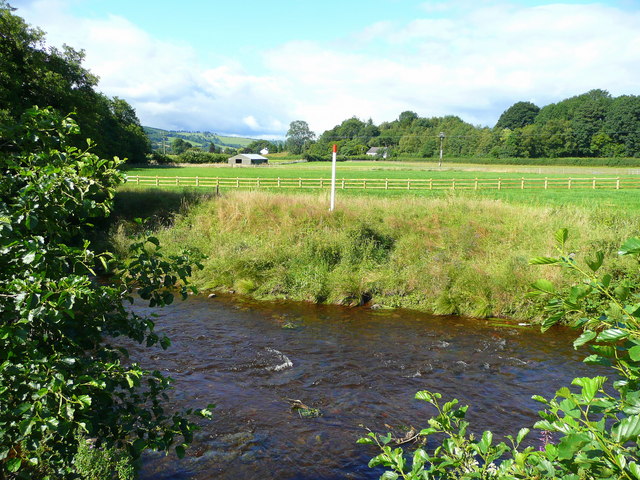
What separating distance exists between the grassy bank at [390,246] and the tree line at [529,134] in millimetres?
61752

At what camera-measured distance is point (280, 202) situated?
19.3 m

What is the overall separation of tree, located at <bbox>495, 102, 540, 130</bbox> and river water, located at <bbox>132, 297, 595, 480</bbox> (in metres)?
127

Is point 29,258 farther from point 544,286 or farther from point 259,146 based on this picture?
point 259,146

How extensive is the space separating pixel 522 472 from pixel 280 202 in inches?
689

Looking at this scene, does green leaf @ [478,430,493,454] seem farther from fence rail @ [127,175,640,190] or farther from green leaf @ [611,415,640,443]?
fence rail @ [127,175,640,190]

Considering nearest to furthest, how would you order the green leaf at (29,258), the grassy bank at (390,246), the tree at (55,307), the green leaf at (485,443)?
1. the green leaf at (485,443)
2. the tree at (55,307)
3. the green leaf at (29,258)
4. the grassy bank at (390,246)

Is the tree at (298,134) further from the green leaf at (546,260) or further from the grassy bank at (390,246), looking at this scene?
the green leaf at (546,260)

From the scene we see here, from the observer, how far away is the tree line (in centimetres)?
9481

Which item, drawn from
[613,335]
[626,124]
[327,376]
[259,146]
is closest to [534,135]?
[626,124]

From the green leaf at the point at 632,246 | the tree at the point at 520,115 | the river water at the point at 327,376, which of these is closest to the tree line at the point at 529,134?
the tree at the point at 520,115

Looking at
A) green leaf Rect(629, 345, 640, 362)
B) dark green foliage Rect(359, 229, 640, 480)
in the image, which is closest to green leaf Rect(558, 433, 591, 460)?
dark green foliage Rect(359, 229, 640, 480)

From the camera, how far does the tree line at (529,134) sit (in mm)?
94812

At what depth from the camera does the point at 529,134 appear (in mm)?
95875

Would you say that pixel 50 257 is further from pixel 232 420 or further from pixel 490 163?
pixel 490 163
